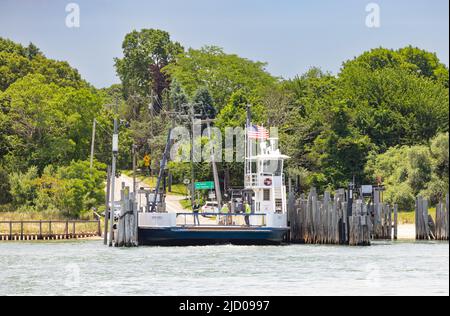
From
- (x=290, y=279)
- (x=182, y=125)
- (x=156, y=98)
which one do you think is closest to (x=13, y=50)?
(x=156, y=98)

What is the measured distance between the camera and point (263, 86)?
117 meters

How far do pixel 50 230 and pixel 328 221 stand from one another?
20.2 metres

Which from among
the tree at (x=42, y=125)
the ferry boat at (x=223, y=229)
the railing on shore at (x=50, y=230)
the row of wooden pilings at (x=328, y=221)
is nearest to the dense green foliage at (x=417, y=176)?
the row of wooden pilings at (x=328, y=221)

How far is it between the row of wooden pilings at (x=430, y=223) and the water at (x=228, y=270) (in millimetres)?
2536

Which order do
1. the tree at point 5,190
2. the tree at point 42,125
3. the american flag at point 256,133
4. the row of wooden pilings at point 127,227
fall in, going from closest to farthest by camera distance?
the row of wooden pilings at point 127,227, the american flag at point 256,133, the tree at point 5,190, the tree at point 42,125

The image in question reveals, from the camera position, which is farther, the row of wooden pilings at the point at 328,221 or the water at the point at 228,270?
the row of wooden pilings at the point at 328,221

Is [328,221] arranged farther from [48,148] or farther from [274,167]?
[48,148]

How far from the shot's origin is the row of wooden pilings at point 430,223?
67.4 meters

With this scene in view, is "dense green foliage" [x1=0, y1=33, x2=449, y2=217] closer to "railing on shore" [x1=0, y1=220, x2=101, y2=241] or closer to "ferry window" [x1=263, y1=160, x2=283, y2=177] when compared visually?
"railing on shore" [x1=0, y1=220, x2=101, y2=241]

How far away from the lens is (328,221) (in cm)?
6525

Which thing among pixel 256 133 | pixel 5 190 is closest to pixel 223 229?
pixel 256 133

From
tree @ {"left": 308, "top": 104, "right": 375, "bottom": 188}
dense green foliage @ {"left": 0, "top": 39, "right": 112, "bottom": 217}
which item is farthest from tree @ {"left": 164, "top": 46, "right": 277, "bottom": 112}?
tree @ {"left": 308, "top": 104, "right": 375, "bottom": 188}

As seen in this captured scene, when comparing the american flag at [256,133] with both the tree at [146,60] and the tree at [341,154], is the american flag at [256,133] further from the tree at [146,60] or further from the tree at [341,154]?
the tree at [146,60]

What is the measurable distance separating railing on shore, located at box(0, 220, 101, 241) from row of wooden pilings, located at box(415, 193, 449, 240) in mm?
21807
